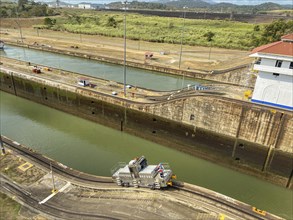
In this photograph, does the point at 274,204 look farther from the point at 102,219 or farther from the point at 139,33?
the point at 139,33

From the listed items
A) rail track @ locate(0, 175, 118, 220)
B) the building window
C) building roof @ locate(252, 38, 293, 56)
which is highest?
building roof @ locate(252, 38, 293, 56)

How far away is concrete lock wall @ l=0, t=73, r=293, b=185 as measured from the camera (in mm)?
23688

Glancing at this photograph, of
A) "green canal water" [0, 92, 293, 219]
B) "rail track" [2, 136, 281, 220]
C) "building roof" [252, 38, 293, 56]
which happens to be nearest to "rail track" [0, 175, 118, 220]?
"rail track" [2, 136, 281, 220]

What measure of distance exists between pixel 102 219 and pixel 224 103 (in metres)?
17.5

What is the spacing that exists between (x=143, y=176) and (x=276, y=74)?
17505 millimetres

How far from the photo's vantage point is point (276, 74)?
24250mm

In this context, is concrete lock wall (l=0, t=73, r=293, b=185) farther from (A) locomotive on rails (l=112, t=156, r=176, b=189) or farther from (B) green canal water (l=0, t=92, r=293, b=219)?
(A) locomotive on rails (l=112, t=156, r=176, b=189)

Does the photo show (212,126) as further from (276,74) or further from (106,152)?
(106,152)

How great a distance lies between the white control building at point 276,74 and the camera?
23.2m

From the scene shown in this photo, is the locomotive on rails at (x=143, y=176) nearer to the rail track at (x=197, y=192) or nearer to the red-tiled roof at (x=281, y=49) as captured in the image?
the rail track at (x=197, y=192)

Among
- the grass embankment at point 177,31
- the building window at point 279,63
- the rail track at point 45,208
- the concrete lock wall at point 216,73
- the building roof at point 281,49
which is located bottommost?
the rail track at point 45,208

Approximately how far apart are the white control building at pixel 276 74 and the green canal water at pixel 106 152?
8679 mm

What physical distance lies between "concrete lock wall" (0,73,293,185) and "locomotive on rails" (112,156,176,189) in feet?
34.7

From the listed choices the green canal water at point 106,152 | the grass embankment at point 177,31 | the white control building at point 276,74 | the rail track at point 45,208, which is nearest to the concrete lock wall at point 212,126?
the green canal water at point 106,152
